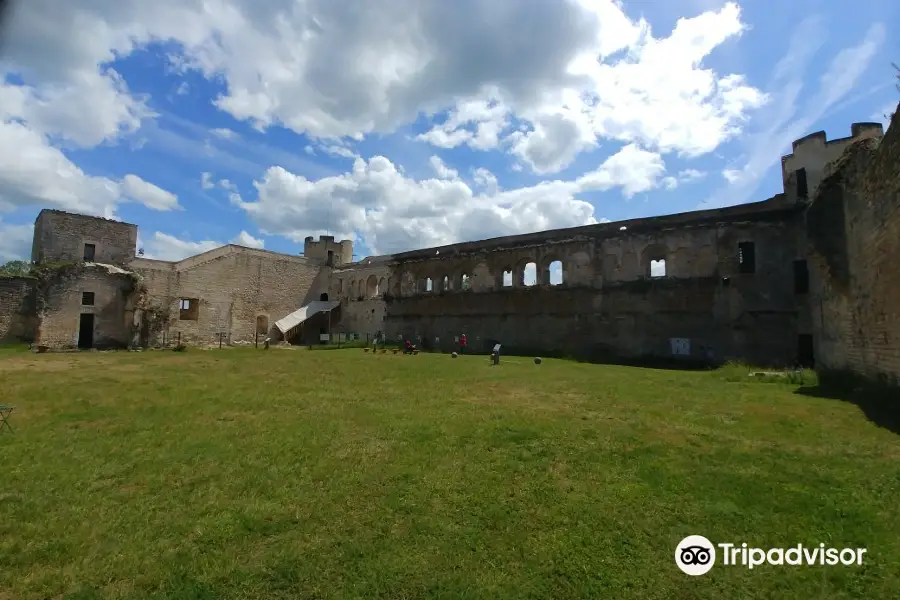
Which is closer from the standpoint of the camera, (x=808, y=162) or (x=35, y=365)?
(x=35, y=365)

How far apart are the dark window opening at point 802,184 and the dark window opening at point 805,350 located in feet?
17.9

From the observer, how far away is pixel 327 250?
39.2 metres

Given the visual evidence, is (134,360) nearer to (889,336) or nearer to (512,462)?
(512,462)

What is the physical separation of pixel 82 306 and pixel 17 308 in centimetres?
275

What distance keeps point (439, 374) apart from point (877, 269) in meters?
10.8

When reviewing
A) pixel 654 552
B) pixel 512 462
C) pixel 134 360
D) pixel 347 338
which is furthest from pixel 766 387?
pixel 347 338

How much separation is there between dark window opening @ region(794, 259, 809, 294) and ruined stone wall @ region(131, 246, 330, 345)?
30761 millimetres

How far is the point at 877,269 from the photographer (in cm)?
973

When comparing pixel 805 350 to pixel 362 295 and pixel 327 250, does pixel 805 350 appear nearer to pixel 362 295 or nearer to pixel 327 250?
pixel 362 295

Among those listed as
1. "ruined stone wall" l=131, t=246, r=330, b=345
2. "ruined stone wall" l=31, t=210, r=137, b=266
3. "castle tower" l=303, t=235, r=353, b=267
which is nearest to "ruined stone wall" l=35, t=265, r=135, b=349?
"ruined stone wall" l=131, t=246, r=330, b=345

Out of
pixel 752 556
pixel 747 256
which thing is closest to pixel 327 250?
pixel 747 256

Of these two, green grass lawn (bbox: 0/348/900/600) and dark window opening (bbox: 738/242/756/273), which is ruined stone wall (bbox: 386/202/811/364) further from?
green grass lawn (bbox: 0/348/900/600)

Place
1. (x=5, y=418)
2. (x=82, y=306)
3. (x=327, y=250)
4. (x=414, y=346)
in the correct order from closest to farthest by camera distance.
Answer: (x=5, y=418), (x=414, y=346), (x=82, y=306), (x=327, y=250)

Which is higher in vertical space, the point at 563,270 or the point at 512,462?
the point at 563,270
